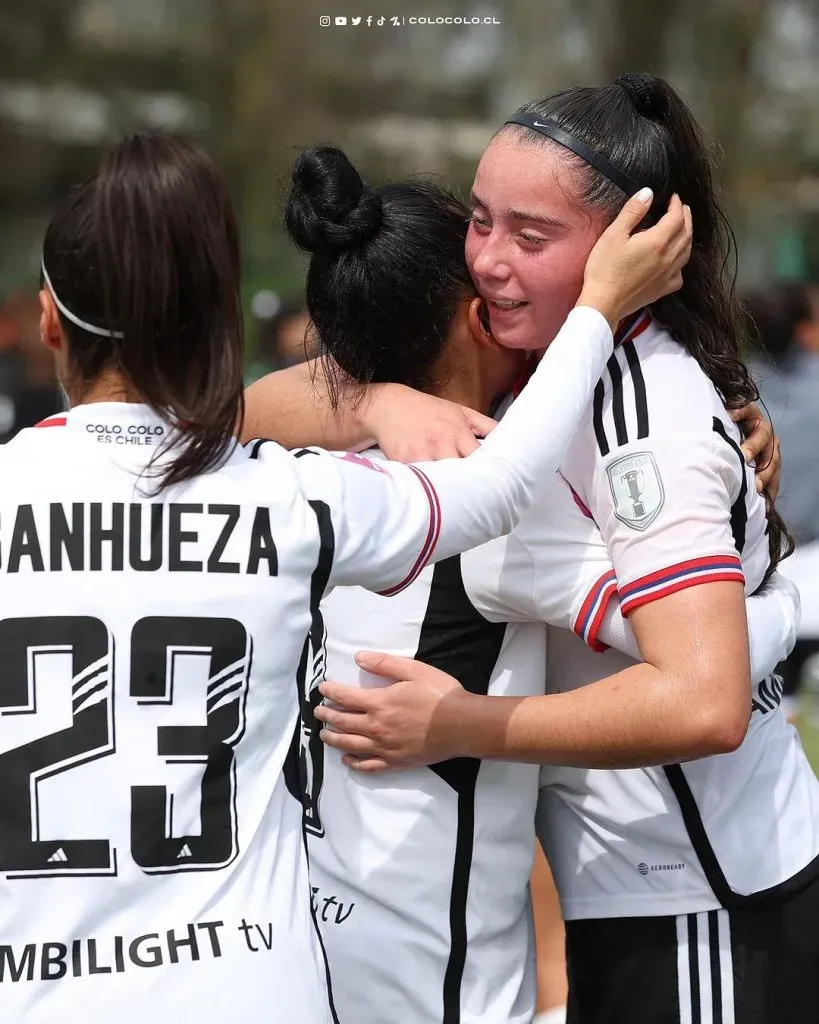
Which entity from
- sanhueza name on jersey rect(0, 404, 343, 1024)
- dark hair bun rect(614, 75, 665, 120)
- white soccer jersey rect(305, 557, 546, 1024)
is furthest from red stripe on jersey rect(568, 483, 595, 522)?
dark hair bun rect(614, 75, 665, 120)

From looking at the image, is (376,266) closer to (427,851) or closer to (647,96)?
(647,96)

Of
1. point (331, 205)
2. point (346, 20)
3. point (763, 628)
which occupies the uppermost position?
point (346, 20)

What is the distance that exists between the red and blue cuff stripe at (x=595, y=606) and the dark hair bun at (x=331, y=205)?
2.37 feet

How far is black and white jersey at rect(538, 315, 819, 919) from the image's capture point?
1926 mm

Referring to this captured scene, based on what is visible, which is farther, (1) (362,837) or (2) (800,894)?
(2) (800,894)

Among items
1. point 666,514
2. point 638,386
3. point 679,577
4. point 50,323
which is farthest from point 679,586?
point 50,323

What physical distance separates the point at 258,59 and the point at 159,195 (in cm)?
1360

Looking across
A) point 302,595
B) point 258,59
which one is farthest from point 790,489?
point 258,59

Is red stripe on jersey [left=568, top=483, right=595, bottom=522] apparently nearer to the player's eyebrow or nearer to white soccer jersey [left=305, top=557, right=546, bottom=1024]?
white soccer jersey [left=305, top=557, right=546, bottom=1024]

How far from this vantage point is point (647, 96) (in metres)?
2.21

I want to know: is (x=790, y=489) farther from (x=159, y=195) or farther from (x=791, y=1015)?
(x=159, y=195)

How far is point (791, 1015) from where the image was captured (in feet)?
7.36

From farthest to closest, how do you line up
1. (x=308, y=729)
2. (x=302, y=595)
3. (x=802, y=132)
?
(x=802, y=132) → (x=308, y=729) → (x=302, y=595)

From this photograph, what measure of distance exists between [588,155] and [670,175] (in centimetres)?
18
